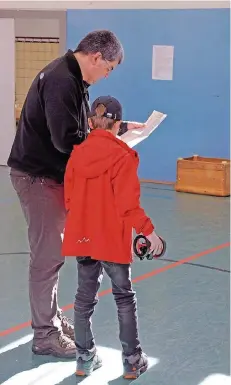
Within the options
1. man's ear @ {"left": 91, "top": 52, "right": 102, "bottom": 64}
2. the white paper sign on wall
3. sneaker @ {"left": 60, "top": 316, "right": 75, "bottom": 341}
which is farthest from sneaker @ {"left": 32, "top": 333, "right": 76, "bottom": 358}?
the white paper sign on wall

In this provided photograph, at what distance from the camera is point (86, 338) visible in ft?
10.6

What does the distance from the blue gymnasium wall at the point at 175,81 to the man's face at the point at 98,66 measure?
4985mm

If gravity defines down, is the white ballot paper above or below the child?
above

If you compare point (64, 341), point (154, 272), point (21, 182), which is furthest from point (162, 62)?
point (64, 341)

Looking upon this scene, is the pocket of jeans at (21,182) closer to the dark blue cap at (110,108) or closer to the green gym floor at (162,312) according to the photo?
the dark blue cap at (110,108)

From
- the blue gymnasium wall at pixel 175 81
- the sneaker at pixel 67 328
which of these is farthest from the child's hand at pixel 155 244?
the blue gymnasium wall at pixel 175 81

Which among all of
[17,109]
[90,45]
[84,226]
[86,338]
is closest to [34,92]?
[90,45]

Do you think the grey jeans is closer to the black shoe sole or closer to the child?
the black shoe sole

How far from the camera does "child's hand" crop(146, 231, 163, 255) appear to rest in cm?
298

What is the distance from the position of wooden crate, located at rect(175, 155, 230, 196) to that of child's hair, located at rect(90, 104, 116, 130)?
481 cm

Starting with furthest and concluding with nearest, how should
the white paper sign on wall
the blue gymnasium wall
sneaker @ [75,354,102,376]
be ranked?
the white paper sign on wall < the blue gymnasium wall < sneaker @ [75,354,102,376]

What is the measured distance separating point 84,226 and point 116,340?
33.7 inches

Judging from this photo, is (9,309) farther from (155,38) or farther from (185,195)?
(155,38)

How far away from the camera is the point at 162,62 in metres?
8.48
